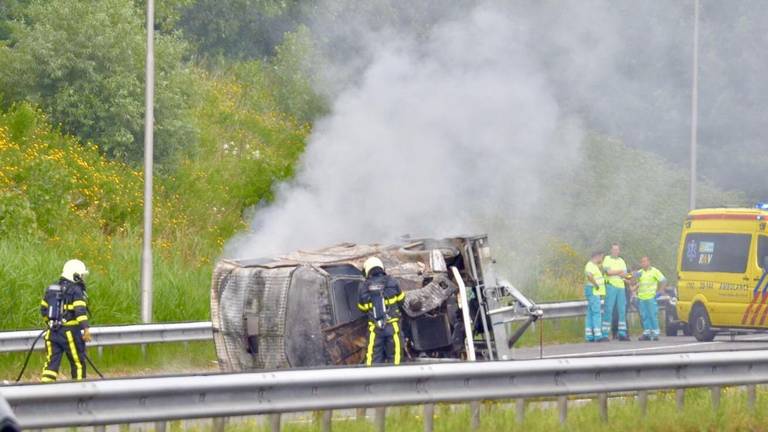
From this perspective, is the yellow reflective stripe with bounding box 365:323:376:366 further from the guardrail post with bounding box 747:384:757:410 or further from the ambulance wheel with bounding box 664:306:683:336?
the ambulance wheel with bounding box 664:306:683:336

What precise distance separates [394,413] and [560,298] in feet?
59.2

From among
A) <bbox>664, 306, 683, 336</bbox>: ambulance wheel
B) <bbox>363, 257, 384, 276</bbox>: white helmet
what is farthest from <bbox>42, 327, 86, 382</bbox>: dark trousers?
<bbox>664, 306, 683, 336</bbox>: ambulance wheel

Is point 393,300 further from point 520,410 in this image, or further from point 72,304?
point 72,304

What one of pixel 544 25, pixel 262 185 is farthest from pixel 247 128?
pixel 544 25

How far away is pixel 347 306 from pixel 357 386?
11.9 feet

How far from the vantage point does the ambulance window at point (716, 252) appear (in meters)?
24.8

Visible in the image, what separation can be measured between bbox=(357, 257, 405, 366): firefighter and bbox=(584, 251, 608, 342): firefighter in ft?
37.6

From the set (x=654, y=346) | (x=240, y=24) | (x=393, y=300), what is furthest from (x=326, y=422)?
(x=240, y=24)

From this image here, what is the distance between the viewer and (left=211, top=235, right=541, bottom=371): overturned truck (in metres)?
15.0

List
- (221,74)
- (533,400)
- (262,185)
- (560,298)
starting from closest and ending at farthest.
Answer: (533,400)
(560,298)
(262,185)
(221,74)

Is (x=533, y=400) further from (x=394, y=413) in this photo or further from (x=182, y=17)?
(x=182, y=17)

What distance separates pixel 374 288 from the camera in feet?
48.6

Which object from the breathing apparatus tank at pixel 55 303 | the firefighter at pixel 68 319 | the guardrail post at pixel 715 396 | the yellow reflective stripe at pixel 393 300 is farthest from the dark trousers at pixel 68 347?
the guardrail post at pixel 715 396

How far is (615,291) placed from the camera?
1046 inches
